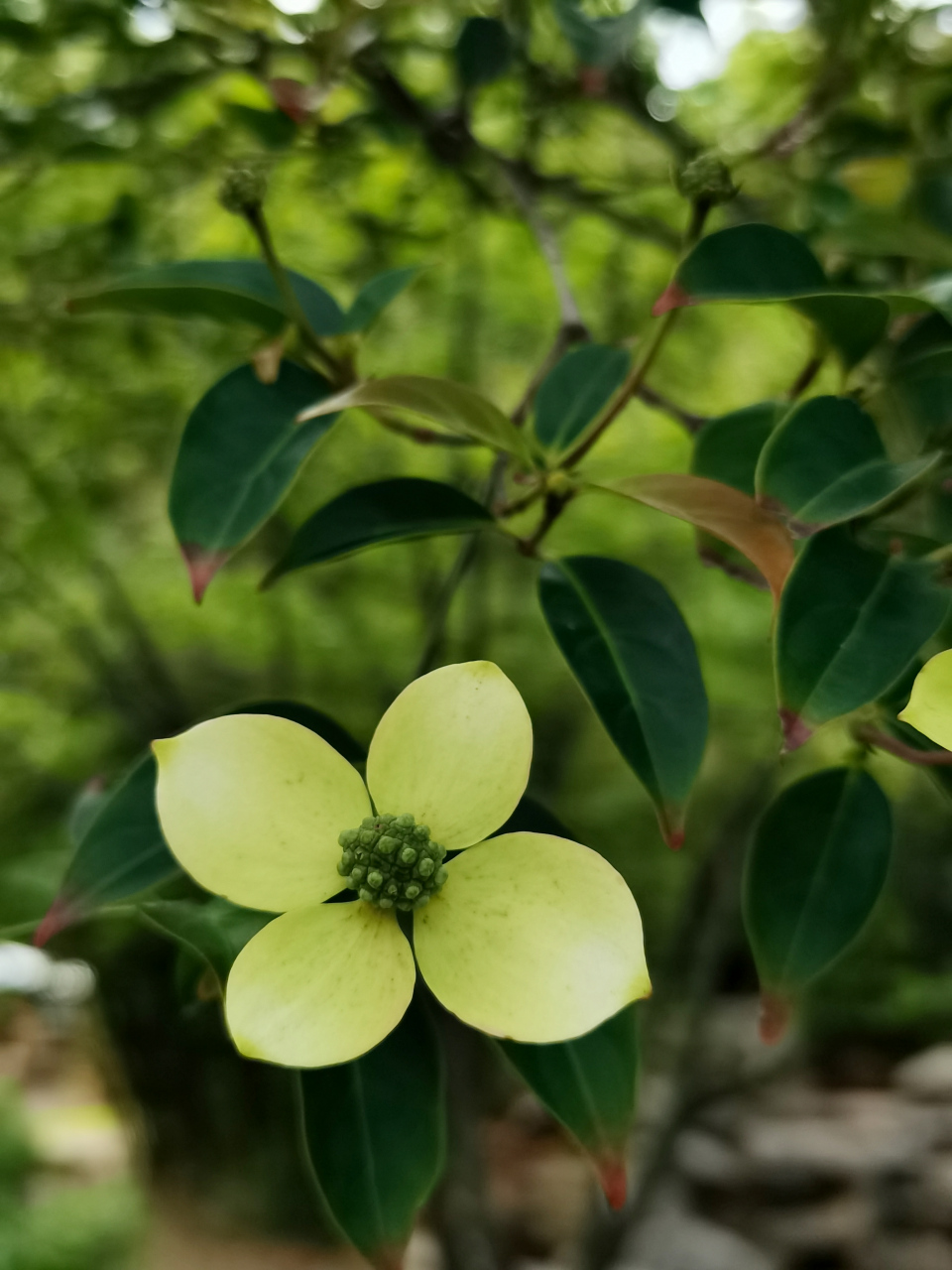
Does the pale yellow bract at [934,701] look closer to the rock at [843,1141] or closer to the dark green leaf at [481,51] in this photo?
the dark green leaf at [481,51]

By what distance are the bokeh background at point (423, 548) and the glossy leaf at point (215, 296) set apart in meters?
0.05

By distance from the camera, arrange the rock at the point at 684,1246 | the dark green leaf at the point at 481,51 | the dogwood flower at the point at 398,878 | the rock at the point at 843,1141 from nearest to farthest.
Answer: the dogwood flower at the point at 398,878 → the dark green leaf at the point at 481,51 → the rock at the point at 684,1246 → the rock at the point at 843,1141

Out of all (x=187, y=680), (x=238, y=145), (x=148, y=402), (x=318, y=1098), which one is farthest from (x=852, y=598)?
(x=187, y=680)

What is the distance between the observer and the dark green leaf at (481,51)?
478 millimetres

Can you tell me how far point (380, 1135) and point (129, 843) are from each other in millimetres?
121

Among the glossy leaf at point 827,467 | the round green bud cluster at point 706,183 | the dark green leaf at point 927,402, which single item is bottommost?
the dark green leaf at point 927,402

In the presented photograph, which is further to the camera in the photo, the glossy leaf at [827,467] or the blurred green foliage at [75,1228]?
the blurred green foliage at [75,1228]

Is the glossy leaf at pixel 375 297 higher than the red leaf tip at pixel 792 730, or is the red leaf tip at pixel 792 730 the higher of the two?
the glossy leaf at pixel 375 297

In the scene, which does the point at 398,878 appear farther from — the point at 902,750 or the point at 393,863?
the point at 902,750

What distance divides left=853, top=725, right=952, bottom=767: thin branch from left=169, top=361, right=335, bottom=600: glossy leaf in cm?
20

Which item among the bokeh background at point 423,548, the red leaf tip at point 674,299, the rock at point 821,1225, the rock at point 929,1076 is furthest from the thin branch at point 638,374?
the rock at point 929,1076

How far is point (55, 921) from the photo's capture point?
11.4 inches

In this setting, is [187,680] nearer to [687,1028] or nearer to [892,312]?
[687,1028]

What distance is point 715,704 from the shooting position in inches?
41.4
